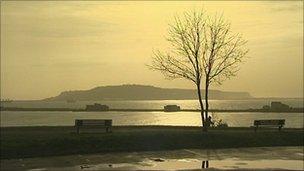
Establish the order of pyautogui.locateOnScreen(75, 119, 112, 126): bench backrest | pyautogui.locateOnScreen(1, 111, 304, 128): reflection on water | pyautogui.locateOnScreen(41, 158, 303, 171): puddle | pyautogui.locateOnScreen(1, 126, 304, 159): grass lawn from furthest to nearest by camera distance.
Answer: pyautogui.locateOnScreen(1, 111, 304, 128): reflection on water < pyautogui.locateOnScreen(75, 119, 112, 126): bench backrest < pyautogui.locateOnScreen(1, 126, 304, 159): grass lawn < pyautogui.locateOnScreen(41, 158, 303, 171): puddle

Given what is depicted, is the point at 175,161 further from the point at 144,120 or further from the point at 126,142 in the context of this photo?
the point at 144,120

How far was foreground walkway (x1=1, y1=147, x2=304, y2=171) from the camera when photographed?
1598 centimetres

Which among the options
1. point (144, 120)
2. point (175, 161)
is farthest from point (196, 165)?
point (144, 120)

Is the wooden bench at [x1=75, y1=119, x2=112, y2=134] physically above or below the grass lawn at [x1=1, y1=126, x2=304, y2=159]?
above

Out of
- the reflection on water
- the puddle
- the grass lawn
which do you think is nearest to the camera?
the puddle

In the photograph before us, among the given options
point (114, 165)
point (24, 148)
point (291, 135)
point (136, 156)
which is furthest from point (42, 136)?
point (291, 135)

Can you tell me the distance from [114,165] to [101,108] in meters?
161

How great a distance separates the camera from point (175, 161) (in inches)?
690

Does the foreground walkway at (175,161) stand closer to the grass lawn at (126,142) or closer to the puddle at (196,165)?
the puddle at (196,165)

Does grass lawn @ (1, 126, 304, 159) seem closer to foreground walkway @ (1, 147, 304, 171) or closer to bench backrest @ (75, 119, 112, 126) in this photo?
foreground walkway @ (1, 147, 304, 171)

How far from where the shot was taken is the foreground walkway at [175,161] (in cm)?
1598

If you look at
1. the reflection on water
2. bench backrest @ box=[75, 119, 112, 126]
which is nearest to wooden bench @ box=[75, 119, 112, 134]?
bench backrest @ box=[75, 119, 112, 126]

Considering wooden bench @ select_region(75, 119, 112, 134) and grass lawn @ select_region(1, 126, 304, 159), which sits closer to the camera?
grass lawn @ select_region(1, 126, 304, 159)

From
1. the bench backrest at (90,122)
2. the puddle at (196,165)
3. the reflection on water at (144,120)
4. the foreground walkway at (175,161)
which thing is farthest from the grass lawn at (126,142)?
→ the reflection on water at (144,120)
